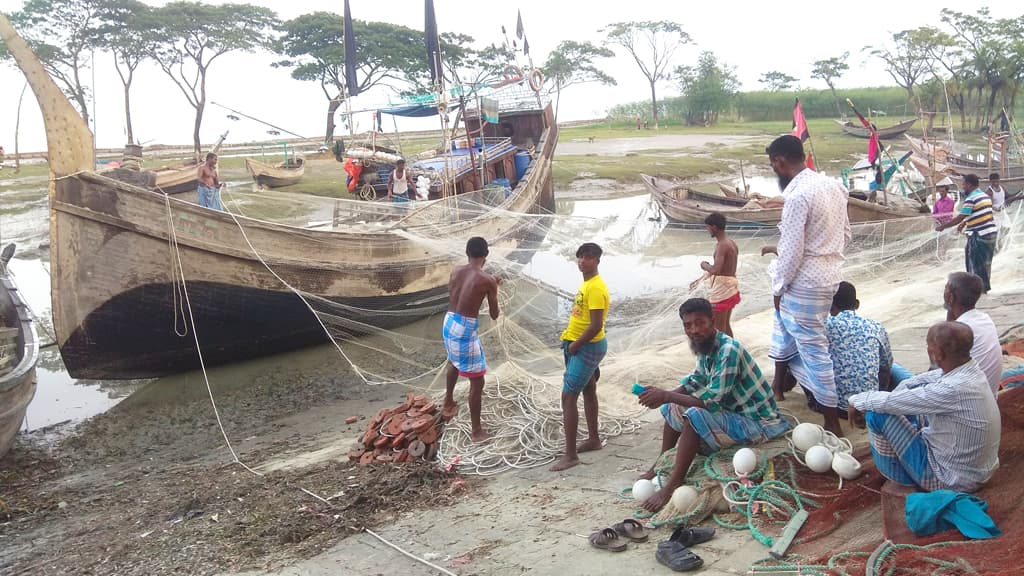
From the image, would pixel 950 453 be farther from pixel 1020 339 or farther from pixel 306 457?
pixel 306 457

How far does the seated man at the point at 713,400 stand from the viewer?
349 centimetres

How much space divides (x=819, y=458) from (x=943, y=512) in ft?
2.35

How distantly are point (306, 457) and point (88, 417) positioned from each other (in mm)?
3422

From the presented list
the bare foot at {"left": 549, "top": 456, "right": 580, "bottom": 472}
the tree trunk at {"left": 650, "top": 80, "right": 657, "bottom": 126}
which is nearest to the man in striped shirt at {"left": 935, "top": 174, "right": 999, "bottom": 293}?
the bare foot at {"left": 549, "top": 456, "right": 580, "bottom": 472}

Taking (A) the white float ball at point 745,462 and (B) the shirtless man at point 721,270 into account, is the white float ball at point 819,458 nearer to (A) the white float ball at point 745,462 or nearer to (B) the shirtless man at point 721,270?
(A) the white float ball at point 745,462

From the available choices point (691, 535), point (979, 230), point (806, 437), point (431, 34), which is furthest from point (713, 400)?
point (431, 34)

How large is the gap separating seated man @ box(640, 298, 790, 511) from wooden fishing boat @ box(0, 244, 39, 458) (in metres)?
5.46

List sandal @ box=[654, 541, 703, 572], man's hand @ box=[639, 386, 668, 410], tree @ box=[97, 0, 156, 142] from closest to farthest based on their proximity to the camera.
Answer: sandal @ box=[654, 541, 703, 572]
man's hand @ box=[639, 386, 668, 410]
tree @ box=[97, 0, 156, 142]

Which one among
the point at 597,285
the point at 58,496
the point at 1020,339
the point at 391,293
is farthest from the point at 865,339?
the point at 391,293

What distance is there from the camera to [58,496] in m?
5.43

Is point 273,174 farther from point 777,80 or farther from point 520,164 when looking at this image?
point 777,80

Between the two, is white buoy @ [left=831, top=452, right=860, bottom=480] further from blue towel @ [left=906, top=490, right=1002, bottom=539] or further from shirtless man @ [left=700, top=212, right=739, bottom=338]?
shirtless man @ [left=700, top=212, right=739, bottom=338]

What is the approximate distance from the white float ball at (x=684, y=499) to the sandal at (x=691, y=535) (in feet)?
0.53

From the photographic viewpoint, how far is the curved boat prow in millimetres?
6520
